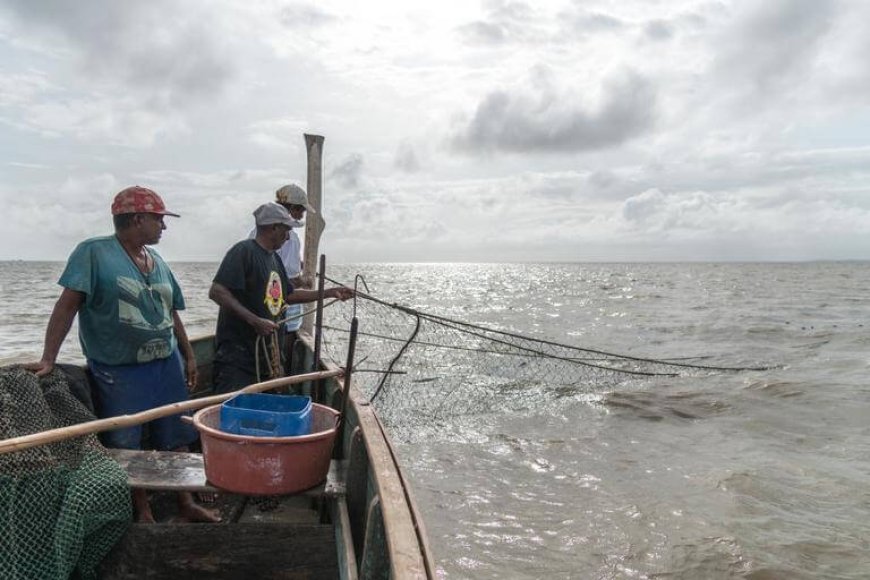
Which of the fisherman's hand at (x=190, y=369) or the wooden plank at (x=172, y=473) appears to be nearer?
the wooden plank at (x=172, y=473)

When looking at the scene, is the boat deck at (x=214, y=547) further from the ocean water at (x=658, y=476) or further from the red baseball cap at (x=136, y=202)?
the ocean water at (x=658, y=476)

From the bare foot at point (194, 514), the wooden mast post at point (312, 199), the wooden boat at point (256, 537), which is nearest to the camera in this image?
the wooden boat at point (256, 537)

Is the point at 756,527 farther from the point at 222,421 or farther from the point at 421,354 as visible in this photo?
the point at 421,354

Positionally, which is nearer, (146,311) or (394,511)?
(394,511)

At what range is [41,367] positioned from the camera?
10.1 feet

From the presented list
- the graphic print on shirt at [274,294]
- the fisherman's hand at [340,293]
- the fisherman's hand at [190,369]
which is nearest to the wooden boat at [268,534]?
the fisherman's hand at [190,369]

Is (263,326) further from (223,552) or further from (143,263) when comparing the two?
(223,552)

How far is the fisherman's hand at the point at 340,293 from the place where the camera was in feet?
15.6

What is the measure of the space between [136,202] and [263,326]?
1091 millimetres

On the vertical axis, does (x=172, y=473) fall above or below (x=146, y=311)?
below

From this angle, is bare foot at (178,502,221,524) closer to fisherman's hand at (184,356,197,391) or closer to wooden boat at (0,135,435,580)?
wooden boat at (0,135,435,580)

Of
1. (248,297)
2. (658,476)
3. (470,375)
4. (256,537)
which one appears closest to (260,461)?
(256,537)

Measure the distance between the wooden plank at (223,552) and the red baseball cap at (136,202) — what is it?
165 cm

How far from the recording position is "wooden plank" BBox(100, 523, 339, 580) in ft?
9.25
